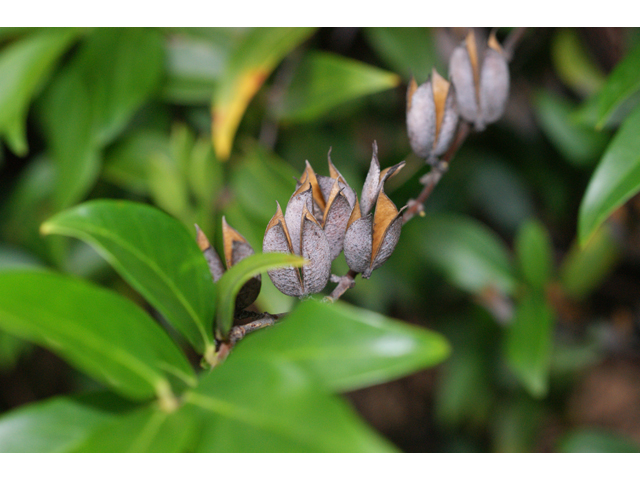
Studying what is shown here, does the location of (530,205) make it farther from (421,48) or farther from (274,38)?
(274,38)

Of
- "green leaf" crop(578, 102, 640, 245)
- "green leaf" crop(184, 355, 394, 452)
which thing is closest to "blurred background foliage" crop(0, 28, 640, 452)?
"green leaf" crop(578, 102, 640, 245)

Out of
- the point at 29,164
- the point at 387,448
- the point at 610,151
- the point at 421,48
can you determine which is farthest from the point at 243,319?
the point at 29,164

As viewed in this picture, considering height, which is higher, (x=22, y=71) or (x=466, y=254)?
(x=22, y=71)

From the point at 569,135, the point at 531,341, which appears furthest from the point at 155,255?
the point at 569,135

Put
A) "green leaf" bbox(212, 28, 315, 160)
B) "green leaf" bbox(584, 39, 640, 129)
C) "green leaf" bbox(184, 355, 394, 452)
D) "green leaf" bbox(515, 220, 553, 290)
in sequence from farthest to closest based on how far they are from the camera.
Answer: "green leaf" bbox(515, 220, 553, 290)
"green leaf" bbox(212, 28, 315, 160)
"green leaf" bbox(584, 39, 640, 129)
"green leaf" bbox(184, 355, 394, 452)

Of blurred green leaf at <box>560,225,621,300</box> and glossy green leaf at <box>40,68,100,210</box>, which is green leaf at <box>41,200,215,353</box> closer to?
glossy green leaf at <box>40,68,100,210</box>

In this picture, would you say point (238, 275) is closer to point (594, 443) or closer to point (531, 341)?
point (531, 341)
